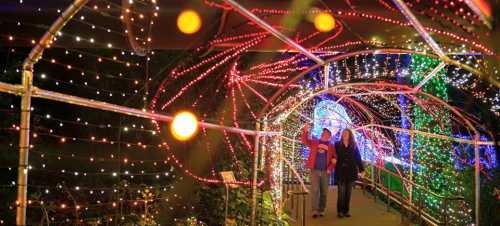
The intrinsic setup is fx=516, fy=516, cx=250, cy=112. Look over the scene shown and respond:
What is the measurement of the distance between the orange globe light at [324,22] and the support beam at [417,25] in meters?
1.11

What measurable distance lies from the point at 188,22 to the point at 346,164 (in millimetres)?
4624

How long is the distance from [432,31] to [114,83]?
25.7 ft

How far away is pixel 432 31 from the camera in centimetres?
517

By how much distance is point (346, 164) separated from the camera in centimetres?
968

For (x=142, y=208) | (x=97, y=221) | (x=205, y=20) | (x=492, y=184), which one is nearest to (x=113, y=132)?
(x=142, y=208)

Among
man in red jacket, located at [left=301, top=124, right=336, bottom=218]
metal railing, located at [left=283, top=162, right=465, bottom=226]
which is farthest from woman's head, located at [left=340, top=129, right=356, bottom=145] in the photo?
metal railing, located at [left=283, top=162, right=465, bottom=226]

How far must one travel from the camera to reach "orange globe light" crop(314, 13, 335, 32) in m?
5.86

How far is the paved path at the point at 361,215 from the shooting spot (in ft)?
31.4

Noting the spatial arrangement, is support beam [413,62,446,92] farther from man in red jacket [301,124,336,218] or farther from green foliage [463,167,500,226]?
man in red jacket [301,124,336,218]

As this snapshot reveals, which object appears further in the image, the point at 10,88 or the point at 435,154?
the point at 435,154

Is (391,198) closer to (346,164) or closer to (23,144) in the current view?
(346,164)

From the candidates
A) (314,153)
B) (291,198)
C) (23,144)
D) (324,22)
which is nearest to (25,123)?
(23,144)

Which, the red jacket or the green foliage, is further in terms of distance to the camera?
the red jacket

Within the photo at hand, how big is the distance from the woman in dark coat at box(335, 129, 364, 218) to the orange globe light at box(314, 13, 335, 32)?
12.6 ft
